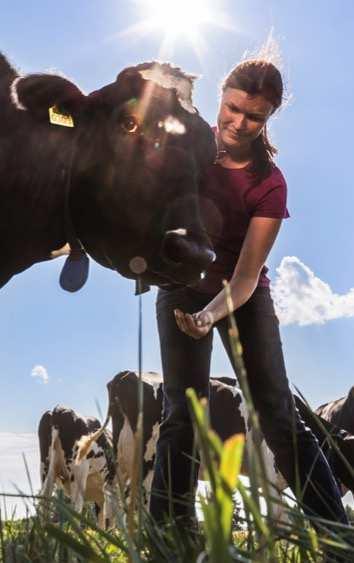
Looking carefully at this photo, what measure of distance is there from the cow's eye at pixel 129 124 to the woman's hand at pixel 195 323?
1797 millimetres

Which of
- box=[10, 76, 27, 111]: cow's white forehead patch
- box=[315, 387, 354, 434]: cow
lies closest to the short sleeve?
box=[10, 76, 27, 111]: cow's white forehead patch

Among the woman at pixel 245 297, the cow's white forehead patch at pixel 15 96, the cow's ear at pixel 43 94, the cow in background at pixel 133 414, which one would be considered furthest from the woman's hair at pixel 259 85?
the cow in background at pixel 133 414

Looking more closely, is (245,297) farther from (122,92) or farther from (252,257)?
(122,92)

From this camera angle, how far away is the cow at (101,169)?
15.1 ft

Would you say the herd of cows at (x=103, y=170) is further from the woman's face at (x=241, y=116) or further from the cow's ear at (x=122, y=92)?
the woman's face at (x=241, y=116)

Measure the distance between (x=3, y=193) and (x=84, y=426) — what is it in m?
8.43

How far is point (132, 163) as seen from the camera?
4.68 metres

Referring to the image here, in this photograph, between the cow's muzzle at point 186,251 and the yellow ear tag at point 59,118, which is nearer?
the cow's muzzle at point 186,251

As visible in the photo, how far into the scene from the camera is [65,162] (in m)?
4.71

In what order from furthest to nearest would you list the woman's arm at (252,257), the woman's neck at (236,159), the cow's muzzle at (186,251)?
the woman's neck at (236,159) < the cow's muzzle at (186,251) < the woman's arm at (252,257)

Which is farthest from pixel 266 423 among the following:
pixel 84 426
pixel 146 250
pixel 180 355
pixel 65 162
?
pixel 84 426

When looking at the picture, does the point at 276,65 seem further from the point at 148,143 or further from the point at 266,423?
the point at 266,423

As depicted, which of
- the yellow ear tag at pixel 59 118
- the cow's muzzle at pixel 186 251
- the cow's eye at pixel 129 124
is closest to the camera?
the cow's muzzle at pixel 186 251

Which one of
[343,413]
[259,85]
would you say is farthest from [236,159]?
[343,413]
